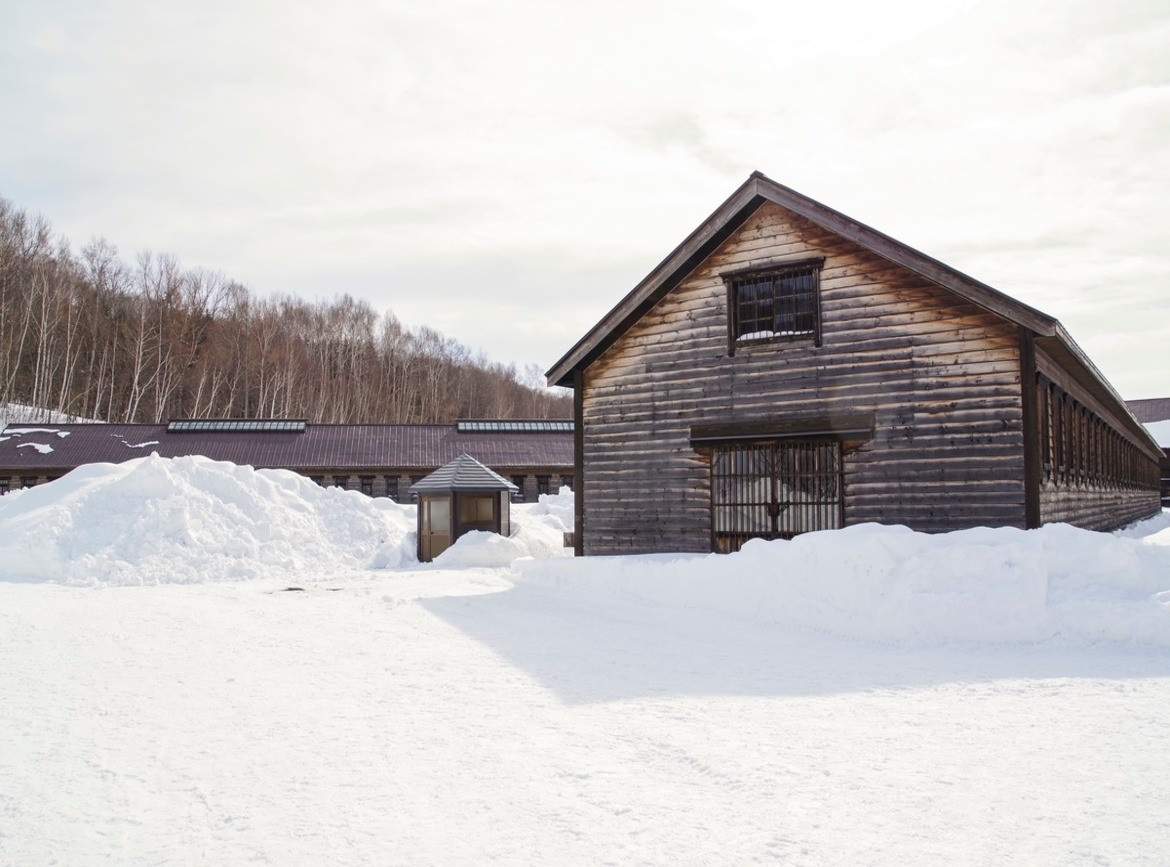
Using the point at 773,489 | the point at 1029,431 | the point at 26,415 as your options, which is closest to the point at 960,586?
the point at 1029,431

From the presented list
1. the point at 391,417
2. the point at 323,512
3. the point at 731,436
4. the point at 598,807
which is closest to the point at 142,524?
the point at 323,512

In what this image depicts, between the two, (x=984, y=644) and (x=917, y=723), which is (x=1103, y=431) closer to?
(x=984, y=644)

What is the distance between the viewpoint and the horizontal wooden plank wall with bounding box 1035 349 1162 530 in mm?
14891

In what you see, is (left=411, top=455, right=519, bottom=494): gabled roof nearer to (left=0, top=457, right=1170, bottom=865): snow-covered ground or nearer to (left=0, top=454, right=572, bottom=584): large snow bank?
(left=0, top=454, right=572, bottom=584): large snow bank

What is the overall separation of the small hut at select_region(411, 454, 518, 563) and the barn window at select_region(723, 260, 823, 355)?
33.8ft

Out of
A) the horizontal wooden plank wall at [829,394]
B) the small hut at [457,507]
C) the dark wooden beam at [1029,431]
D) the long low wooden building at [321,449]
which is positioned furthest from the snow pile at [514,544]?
the dark wooden beam at [1029,431]

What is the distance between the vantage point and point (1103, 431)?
977 inches

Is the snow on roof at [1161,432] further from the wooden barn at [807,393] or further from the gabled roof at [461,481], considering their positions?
the gabled roof at [461,481]

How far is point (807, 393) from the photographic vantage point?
15.0 metres

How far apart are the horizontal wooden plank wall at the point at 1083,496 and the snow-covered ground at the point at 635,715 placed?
4659 mm

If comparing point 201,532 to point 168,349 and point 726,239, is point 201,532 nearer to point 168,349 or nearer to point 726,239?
point 726,239

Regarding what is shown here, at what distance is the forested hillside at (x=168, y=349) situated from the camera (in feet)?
190

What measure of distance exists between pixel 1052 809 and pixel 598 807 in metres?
2.27

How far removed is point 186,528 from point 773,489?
13173 mm
